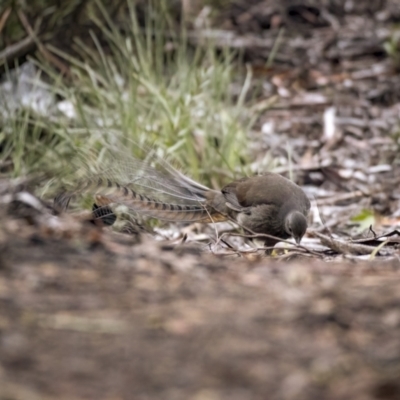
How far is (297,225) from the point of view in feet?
19.9

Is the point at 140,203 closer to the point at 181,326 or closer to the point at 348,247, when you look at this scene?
the point at 348,247

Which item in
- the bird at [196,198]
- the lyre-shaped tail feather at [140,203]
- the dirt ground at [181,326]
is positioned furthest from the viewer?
the bird at [196,198]

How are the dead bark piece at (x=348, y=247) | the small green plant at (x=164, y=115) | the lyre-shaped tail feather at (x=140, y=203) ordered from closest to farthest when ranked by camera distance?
the dead bark piece at (x=348, y=247) → the lyre-shaped tail feather at (x=140, y=203) → the small green plant at (x=164, y=115)

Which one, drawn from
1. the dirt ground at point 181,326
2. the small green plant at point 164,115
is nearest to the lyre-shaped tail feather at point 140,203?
the small green plant at point 164,115

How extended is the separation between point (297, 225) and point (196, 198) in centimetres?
80

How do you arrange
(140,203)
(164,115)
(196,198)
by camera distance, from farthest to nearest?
(164,115) → (196,198) → (140,203)

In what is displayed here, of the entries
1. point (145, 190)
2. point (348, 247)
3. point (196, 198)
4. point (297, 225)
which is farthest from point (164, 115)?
point (348, 247)

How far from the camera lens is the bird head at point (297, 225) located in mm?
6062

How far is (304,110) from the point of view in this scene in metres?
10.4

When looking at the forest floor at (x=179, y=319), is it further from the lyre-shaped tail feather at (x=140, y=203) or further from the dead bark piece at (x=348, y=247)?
the lyre-shaped tail feather at (x=140, y=203)

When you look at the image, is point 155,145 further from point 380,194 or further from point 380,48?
point 380,48

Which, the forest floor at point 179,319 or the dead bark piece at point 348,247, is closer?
the forest floor at point 179,319

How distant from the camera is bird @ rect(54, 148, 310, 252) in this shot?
576 cm

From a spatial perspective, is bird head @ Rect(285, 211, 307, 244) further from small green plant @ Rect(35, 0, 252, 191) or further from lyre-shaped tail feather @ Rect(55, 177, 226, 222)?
small green plant @ Rect(35, 0, 252, 191)
